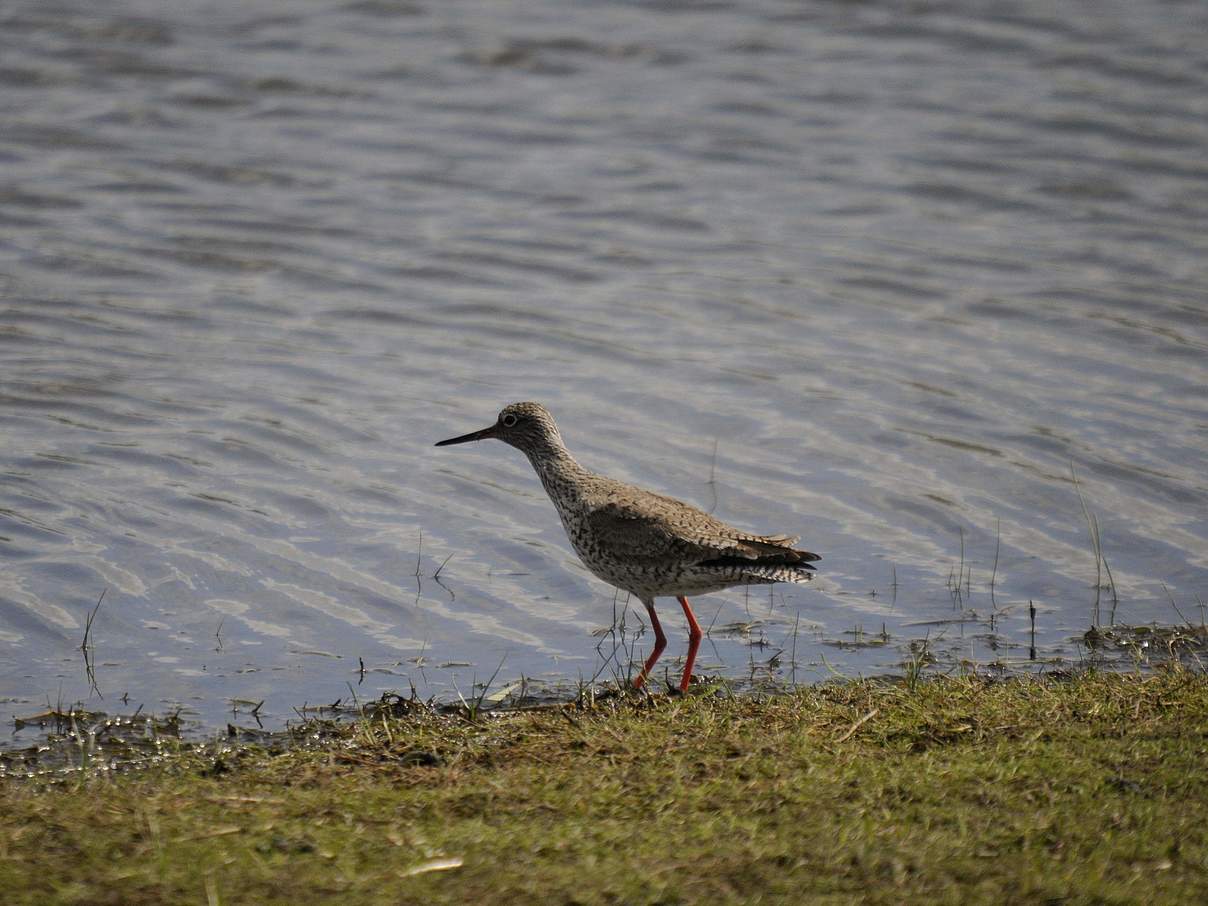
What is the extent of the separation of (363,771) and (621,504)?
2101mm

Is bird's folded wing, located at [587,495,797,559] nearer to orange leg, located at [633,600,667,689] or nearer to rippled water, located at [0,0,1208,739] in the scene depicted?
orange leg, located at [633,600,667,689]

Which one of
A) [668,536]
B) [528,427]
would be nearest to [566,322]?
[528,427]

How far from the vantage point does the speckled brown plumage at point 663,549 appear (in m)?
6.50

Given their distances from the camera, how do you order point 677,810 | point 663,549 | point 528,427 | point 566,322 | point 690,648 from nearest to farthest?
1. point 677,810
2. point 663,549
3. point 690,648
4. point 528,427
5. point 566,322

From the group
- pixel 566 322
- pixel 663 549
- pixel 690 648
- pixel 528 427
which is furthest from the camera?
pixel 566 322

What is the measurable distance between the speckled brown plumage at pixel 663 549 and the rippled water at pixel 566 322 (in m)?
0.69

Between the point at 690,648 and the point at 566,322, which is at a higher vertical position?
the point at 566,322

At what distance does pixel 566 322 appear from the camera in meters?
11.9

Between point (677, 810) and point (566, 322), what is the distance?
24.8 ft

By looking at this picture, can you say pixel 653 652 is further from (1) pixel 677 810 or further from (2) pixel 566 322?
(2) pixel 566 322

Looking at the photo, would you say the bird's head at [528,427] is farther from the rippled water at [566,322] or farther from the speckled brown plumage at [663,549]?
the rippled water at [566,322]

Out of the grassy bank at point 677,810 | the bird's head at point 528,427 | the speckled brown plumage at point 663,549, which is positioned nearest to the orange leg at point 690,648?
the speckled brown plumage at point 663,549

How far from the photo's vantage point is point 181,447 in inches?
371

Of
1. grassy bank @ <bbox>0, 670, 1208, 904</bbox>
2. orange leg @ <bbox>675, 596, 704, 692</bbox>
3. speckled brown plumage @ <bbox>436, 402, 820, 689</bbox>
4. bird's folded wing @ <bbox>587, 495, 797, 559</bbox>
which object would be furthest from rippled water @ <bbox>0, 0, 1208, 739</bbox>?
grassy bank @ <bbox>0, 670, 1208, 904</bbox>
